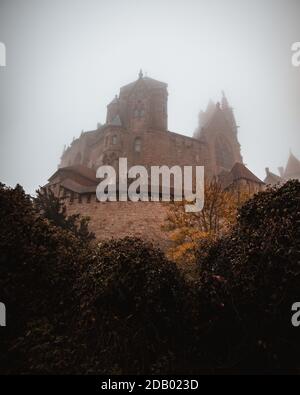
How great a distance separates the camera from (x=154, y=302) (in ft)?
27.5

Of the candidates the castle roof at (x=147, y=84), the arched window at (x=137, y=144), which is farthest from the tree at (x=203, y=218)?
the castle roof at (x=147, y=84)

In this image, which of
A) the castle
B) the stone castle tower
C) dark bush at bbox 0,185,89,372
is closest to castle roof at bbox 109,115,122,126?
the castle

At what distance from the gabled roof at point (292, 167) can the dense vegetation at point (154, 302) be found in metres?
49.6

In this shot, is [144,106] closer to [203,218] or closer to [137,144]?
[137,144]

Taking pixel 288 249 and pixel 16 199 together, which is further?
pixel 16 199

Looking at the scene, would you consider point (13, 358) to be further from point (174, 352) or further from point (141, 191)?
point (141, 191)

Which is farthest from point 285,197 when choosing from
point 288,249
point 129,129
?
point 129,129

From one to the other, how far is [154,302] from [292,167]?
53.7 m

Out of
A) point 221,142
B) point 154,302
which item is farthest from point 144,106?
point 154,302

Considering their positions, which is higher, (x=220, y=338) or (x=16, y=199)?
(x=16, y=199)

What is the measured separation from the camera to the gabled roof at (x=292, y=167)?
182 ft

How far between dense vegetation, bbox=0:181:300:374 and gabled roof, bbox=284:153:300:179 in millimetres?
49646

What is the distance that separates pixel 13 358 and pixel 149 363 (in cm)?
310

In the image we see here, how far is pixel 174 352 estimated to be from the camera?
8320 millimetres
